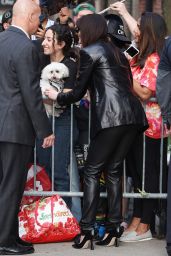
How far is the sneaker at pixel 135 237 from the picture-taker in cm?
683

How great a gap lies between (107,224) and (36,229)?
62 centimetres

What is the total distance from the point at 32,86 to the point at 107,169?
39.9 inches

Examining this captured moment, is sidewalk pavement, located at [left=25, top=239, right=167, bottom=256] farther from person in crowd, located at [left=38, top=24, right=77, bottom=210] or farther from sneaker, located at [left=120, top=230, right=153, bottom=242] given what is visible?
person in crowd, located at [left=38, top=24, right=77, bottom=210]

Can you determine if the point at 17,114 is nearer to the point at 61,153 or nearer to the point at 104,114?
the point at 104,114

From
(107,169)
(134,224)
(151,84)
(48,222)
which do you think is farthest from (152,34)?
(48,222)

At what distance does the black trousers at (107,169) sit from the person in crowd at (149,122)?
0.37 metres

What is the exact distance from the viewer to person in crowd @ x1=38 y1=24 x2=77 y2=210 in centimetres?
695

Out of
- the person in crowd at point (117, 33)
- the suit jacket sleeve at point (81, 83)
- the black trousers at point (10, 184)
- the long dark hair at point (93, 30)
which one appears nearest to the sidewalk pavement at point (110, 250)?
the black trousers at point (10, 184)

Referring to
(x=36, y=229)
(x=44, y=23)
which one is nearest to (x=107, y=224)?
(x=36, y=229)

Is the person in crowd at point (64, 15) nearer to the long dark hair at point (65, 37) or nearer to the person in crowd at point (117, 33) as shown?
the person in crowd at point (117, 33)

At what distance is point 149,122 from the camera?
6738mm

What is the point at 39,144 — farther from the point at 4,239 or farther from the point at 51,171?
the point at 4,239

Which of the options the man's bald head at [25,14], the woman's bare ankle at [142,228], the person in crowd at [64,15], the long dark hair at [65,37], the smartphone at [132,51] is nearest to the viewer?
the man's bald head at [25,14]

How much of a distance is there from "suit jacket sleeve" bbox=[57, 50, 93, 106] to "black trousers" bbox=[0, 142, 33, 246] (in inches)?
21.6
